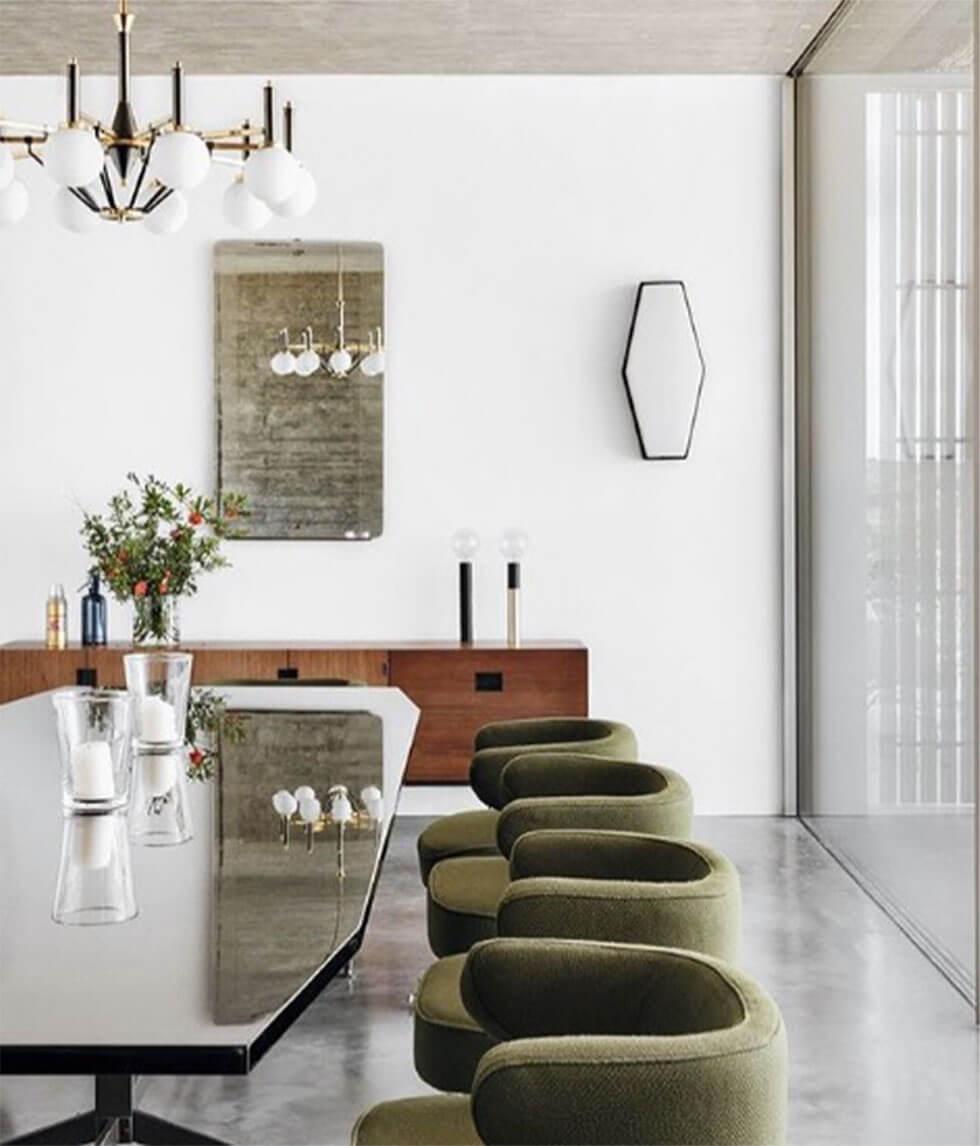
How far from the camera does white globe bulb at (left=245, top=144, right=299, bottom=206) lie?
3.88 meters

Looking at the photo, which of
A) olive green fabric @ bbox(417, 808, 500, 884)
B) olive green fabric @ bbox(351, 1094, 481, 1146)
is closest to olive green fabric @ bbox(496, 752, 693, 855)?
olive green fabric @ bbox(417, 808, 500, 884)

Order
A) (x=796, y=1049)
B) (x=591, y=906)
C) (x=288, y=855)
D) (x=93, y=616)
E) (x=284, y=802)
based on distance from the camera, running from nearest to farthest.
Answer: (x=591, y=906) < (x=288, y=855) < (x=284, y=802) < (x=796, y=1049) < (x=93, y=616)

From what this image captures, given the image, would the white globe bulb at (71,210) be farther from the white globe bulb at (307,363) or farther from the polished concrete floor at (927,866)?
the polished concrete floor at (927,866)

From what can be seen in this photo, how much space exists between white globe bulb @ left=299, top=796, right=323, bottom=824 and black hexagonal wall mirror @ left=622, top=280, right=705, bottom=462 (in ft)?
12.9

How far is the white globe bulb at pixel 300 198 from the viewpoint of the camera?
409cm

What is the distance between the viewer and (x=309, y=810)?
3.00 m

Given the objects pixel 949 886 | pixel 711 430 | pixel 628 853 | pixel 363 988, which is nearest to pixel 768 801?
pixel 711 430

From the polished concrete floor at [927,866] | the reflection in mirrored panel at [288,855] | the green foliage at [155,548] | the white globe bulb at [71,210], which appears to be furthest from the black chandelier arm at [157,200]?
the polished concrete floor at [927,866]

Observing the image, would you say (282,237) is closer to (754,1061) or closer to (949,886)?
(949,886)

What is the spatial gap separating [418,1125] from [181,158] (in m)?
2.26

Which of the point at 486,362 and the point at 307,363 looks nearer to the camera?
the point at 307,363

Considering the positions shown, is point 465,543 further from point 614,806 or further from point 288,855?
point 288,855

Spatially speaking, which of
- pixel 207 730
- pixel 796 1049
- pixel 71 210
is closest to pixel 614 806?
pixel 796 1049

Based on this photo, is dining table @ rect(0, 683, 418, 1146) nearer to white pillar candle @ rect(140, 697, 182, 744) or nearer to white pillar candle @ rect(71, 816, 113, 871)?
white pillar candle @ rect(71, 816, 113, 871)
